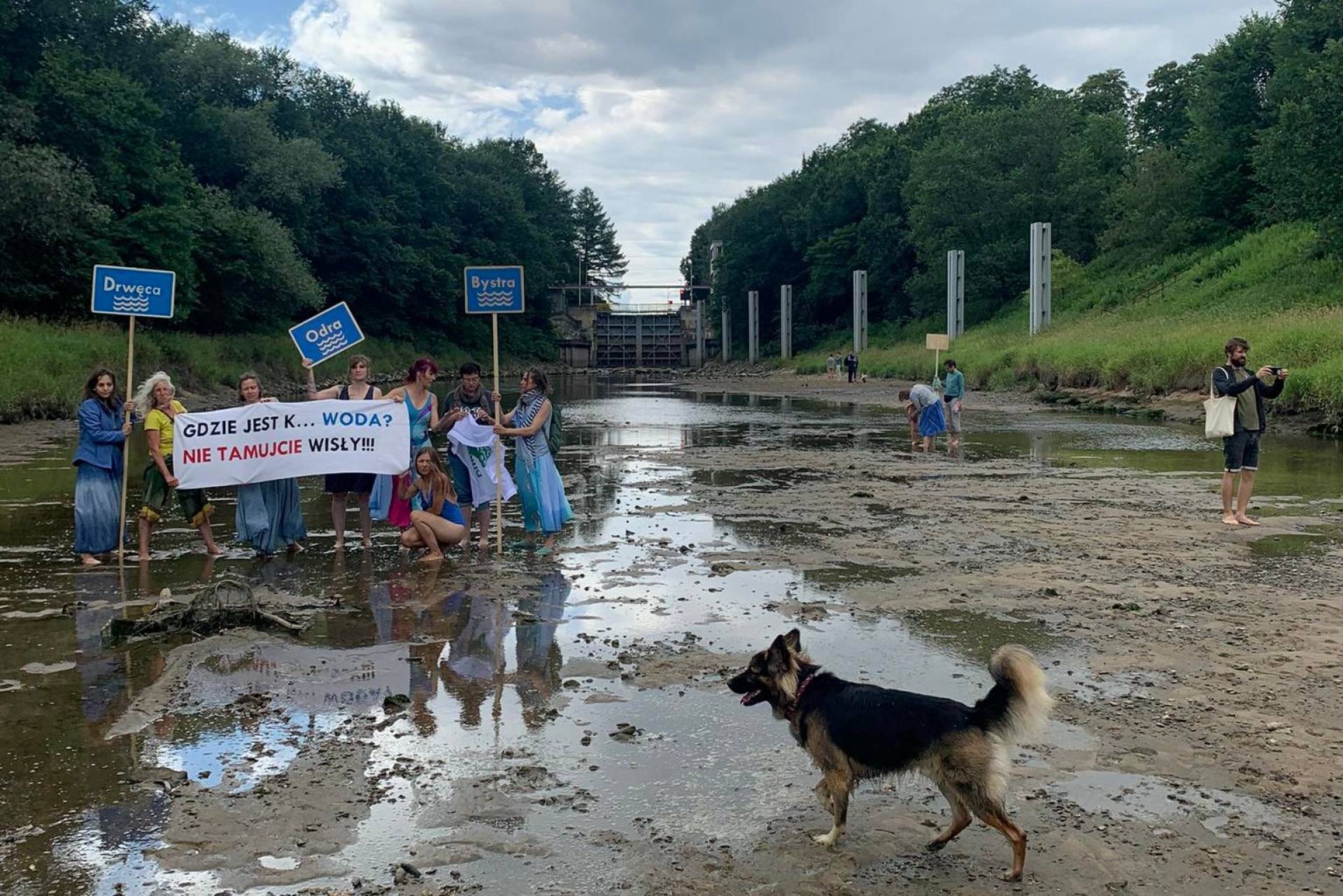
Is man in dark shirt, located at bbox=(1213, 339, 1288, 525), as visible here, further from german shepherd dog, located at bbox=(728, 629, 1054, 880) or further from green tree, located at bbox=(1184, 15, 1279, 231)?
green tree, located at bbox=(1184, 15, 1279, 231)

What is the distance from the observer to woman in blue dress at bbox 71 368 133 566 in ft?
34.7

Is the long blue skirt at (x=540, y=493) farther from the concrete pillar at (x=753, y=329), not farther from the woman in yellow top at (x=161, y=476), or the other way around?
the concrete pillar at (x=753, y=329)

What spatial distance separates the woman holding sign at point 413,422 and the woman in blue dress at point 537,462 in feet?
2.91

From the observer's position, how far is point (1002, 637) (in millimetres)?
7766

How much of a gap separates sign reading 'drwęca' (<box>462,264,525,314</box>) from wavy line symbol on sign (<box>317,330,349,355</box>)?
1559 mm

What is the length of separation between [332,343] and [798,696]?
9209 mm

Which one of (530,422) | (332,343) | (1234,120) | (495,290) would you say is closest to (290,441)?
(332,343)

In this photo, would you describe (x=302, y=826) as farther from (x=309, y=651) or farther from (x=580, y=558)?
(x=580, y=558)

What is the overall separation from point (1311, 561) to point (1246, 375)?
2706 mm

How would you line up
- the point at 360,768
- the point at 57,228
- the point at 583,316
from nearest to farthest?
the point at 360,768
the point at 57,228
the point at 583,316

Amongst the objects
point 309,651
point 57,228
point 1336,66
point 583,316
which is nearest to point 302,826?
point 309,651

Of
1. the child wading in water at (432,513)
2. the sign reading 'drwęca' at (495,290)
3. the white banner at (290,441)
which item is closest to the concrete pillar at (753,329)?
the sign reading 'drwęca' at (495,290)

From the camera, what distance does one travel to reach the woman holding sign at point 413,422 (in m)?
11.6

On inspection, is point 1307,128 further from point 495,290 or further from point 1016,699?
point 1016,699
